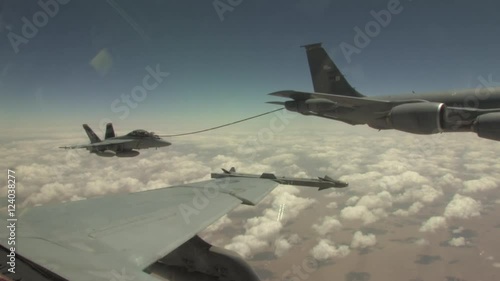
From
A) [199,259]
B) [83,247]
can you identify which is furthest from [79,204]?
[199,259]

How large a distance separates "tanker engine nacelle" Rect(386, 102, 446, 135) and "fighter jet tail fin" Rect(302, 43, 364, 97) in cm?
568

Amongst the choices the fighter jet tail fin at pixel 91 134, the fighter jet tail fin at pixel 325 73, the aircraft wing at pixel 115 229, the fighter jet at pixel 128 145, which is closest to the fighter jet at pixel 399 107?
the fighter jet tail fin at pixel 325 73

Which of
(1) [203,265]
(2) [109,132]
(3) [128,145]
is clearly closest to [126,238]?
(1) [203,265]

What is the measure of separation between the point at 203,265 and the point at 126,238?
201 cm

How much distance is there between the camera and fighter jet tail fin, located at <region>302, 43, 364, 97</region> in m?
15.7

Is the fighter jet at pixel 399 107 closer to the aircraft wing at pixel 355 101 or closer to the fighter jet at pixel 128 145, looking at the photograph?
the aircraft wing at pixel 355 101

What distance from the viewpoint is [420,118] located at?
939 cm

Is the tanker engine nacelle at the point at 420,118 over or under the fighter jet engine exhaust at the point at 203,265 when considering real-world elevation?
over

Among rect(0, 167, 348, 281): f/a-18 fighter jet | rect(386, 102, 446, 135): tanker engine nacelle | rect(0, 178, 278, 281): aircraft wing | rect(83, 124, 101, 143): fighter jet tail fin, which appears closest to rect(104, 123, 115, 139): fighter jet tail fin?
rect(83, 124, 101, 143): fighter jet tail fin

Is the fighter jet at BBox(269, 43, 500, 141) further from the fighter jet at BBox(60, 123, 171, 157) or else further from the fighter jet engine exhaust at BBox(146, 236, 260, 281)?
the fighter jet at BBox(60, 123, 171, 157)

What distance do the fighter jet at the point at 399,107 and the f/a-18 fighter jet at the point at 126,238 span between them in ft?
19.6

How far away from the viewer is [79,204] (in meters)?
5.12

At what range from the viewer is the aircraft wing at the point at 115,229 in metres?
2.90

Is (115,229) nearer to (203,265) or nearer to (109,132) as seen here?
(203,265)
